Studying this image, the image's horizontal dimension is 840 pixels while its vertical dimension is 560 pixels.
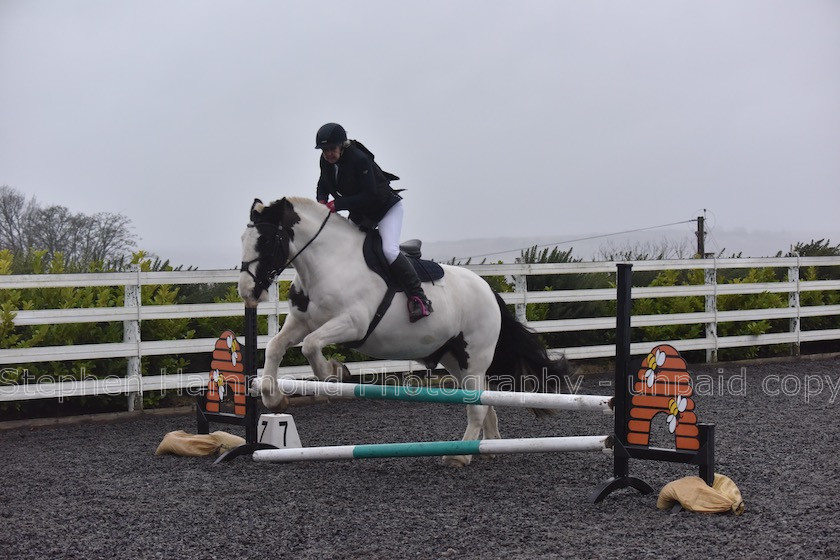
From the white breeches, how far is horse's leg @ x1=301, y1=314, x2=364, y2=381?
0.49 metres

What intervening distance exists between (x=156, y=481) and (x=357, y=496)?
3.88ft

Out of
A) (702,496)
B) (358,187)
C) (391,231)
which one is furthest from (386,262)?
(702,496)

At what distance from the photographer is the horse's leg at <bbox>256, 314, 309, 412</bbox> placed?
4496mm

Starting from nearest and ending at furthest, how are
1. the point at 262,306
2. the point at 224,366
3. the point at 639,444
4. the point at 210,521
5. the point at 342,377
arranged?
the point at 210,521 → the point at 639,444 → the point at 342,377 → the point at 224,366 → the point at 262,306

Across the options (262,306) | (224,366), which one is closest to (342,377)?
(224,366)

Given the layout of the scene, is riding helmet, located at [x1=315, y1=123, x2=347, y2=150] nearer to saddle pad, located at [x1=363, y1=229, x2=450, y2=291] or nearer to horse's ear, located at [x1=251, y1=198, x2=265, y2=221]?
horse's ear, located at [x1=251, y1=198, x2=265, y2=221]

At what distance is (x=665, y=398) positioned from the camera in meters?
3.94

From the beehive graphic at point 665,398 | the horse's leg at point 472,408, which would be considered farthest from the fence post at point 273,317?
the beehive graphic at point 665,398

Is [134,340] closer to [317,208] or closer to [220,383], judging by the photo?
[220,383]

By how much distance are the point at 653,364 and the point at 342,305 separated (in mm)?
1662

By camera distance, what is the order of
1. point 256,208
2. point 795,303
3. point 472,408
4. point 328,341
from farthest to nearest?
point 795,303 < point 472,408 < point 256,208 < point 328,341

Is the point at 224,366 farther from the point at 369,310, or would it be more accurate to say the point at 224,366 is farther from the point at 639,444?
the point at 639,444

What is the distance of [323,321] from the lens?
184 inches

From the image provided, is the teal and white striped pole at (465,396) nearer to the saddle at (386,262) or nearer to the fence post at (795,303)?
the saddle at (386,262)
